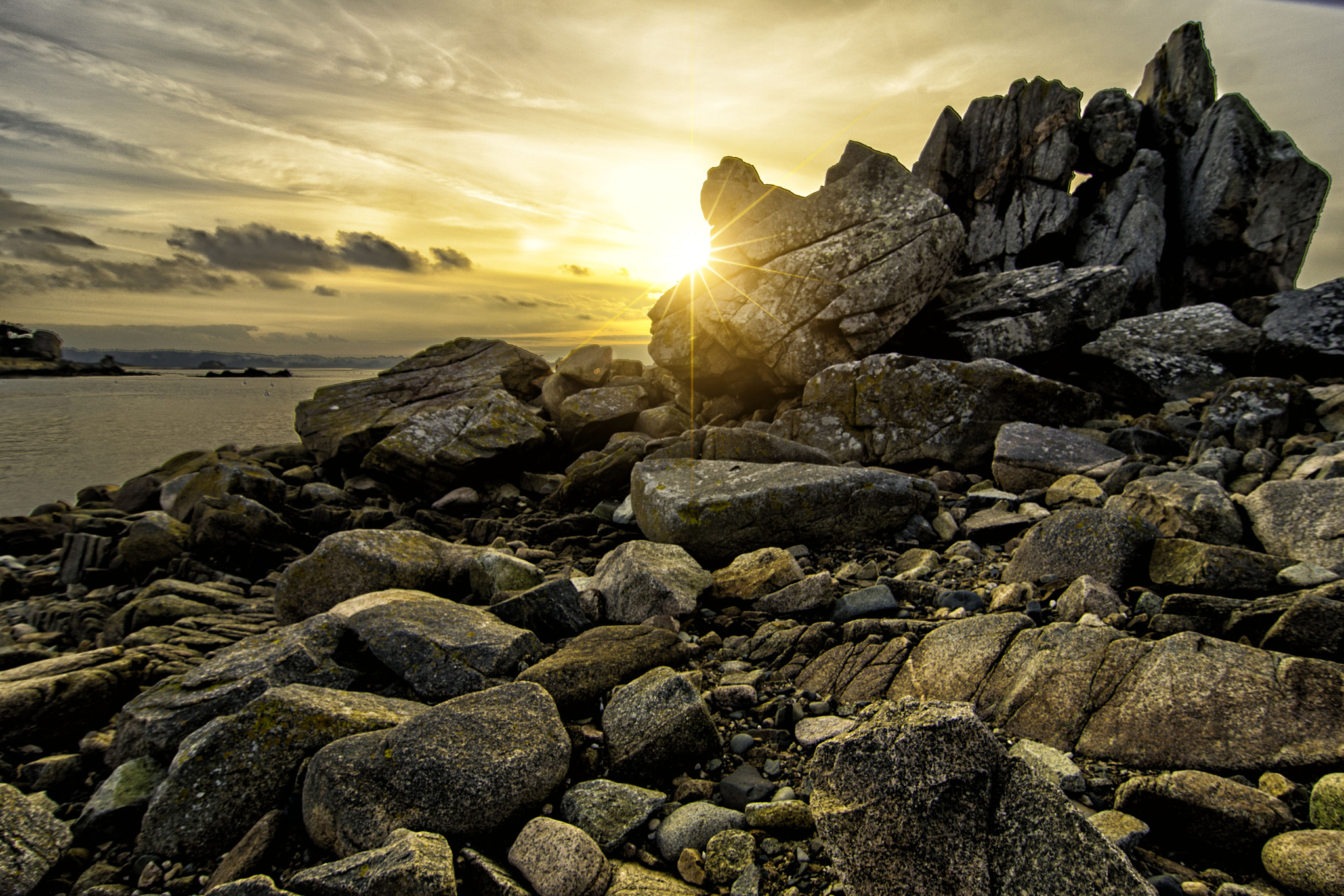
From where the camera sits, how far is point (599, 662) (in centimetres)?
591

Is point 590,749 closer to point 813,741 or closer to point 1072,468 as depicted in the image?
point 813,741

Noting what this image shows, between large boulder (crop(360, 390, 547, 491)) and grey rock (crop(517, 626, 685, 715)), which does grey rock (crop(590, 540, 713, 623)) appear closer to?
grey rock (crop(517, 626, 685, 715))

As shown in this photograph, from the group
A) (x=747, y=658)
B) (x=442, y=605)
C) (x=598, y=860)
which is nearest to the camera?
(x=598, y=860)

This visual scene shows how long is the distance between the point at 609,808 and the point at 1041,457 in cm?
931

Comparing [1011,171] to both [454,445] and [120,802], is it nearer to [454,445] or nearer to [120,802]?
[454,445]

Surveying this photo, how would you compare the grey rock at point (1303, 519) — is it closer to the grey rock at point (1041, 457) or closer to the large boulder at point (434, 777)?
the grey rock at point (1041, 457)

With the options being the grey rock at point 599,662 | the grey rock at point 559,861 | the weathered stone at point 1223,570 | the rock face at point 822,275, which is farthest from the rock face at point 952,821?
the rock face at point 822,275

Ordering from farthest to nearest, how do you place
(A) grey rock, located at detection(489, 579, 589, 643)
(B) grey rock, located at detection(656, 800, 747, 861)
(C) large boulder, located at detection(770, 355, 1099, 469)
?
(C) large boulder, located at detection(770, 355, 1099, 469) < (A) grey rock, located at detection(489, 579, 589, 643) < (B) grey rock, located at detection(656, 800, 747, 861)

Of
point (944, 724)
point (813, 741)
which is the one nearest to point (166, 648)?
point (813, 741)

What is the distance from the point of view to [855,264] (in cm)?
1591

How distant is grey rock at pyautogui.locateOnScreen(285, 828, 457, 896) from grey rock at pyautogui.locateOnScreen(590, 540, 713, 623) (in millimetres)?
3820

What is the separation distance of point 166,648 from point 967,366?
14468 millimetres

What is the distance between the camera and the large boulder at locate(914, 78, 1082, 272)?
85.8 feet

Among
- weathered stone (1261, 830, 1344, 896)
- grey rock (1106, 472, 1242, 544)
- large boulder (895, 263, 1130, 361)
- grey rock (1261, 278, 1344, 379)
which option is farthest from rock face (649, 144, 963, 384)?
weathered stone (1261, 830, 1344, 896)
